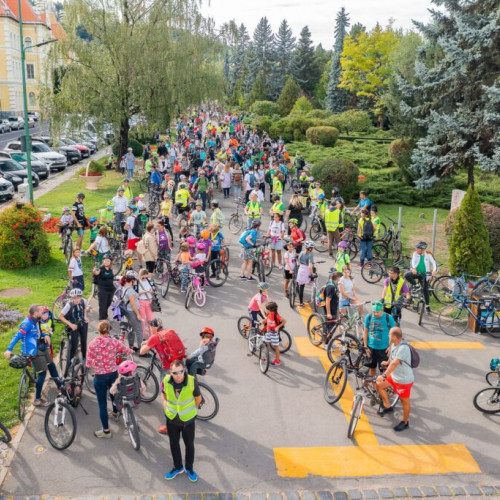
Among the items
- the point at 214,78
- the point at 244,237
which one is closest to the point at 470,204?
the point at 244,237

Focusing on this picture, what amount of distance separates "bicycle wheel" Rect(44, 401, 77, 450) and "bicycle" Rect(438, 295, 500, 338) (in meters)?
8.04

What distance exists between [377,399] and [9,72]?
→ 72.5 meters

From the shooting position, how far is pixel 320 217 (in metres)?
18.9

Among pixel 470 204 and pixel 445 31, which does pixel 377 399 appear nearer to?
pixel 470 204

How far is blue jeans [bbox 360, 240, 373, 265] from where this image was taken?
15.7 metres

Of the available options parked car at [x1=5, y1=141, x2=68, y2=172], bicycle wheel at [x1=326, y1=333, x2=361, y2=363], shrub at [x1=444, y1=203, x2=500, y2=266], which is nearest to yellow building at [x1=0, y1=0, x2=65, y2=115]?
parked car at [x1=5, y1=141, x2=68, y2=172]

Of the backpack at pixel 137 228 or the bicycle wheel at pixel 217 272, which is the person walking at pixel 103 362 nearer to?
the bicycle wheel at pixel 217 272

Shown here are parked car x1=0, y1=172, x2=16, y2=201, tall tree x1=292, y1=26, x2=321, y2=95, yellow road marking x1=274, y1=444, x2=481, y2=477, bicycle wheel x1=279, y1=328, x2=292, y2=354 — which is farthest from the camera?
tall tree x1=292, y1=26, x2=321, y2=95

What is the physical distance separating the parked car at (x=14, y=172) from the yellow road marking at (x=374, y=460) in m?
24.2

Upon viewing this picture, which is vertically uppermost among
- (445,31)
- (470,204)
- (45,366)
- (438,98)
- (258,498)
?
(445,31)

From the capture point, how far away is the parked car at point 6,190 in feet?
82.3

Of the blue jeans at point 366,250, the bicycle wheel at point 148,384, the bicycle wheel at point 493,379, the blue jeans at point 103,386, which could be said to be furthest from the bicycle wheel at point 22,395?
the blue jeans at point 366,250

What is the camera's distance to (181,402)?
22.2ft

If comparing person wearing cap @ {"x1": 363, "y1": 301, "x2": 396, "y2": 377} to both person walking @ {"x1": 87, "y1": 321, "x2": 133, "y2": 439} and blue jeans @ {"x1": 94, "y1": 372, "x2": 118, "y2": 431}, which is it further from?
blue jeans @ {"x1": 94, "y1": 372, "x2": 118, "y2": 431}
